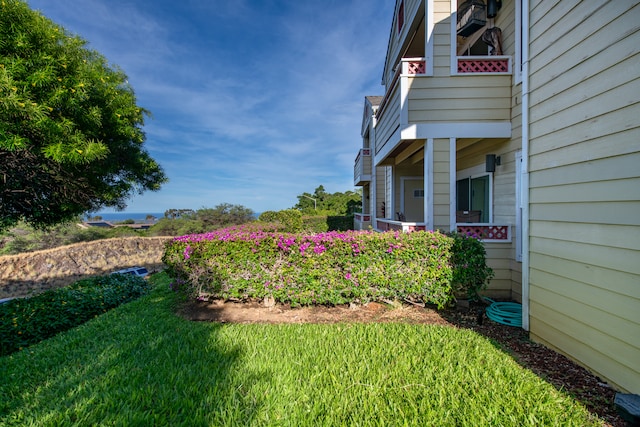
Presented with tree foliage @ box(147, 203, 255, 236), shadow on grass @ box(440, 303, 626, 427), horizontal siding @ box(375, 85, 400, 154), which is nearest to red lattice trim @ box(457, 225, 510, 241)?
shadow on grass @ box(440, 303, 626, 427)

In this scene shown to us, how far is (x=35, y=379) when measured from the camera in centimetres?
253

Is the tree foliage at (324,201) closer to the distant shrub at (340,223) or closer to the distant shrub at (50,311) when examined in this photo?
the distant shrub at (340,223)

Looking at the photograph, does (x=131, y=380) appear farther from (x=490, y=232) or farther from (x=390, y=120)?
(x=390, y=120)

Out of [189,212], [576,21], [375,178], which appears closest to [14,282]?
[189,212]

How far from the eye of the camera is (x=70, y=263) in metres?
11.0

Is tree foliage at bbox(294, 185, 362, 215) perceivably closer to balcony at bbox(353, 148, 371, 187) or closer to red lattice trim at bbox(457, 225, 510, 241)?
balcony at bbox(353, 148, 371, 187)

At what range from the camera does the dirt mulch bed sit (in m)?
2.27

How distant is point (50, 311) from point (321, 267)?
4797 millimetres

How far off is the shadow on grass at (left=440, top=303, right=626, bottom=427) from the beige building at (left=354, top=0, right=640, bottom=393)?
120mm

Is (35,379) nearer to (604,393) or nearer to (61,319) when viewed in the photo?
(61,319)

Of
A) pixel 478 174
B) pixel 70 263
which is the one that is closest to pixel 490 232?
pixel 478 174

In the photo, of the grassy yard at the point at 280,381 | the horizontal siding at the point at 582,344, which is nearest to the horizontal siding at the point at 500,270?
the horizontal siding at the point at 582,344

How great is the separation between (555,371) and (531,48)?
12.2ft

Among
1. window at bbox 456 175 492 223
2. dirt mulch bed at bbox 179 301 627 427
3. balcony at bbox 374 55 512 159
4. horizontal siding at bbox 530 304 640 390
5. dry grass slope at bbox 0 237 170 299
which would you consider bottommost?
dry grass slope at bbox 0 237 170 299
